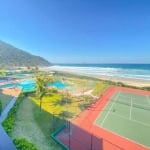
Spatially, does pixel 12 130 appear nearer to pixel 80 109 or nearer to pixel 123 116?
pixel 80 109

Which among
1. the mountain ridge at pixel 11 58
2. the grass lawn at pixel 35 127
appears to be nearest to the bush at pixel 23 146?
the grass lawn at pixel 35 127

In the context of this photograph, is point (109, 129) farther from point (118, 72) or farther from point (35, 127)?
point (118, 72)

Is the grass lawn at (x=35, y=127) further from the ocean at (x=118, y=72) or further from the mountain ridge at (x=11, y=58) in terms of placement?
the mountain ridge at (x=11, y=58)

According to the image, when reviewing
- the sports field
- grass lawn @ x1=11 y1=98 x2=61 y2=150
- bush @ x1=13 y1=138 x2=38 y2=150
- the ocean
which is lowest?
the sports field

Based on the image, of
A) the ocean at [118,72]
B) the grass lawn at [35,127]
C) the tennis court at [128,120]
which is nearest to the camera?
the grass lawn at [35,127]

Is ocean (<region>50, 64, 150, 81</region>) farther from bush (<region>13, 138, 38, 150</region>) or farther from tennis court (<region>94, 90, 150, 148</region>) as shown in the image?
bush (<region>13, 138, 38, 150</region>)

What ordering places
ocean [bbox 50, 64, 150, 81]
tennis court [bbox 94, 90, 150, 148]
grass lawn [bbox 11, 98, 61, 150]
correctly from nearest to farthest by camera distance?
grass lawn [bbox 11, 98, 61, 150] → tennis court [bbox 94, 90, 150, 148] → ocean [bbox 50, 64, 150, 81]

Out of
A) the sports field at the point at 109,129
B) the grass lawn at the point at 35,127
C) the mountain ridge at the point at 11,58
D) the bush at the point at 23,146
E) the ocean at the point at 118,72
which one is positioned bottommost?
the sports field at the point at 109,129

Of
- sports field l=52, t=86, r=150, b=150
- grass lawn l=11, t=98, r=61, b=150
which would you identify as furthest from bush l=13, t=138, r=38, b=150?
sports field l=52, t=86, r=150, b=150
